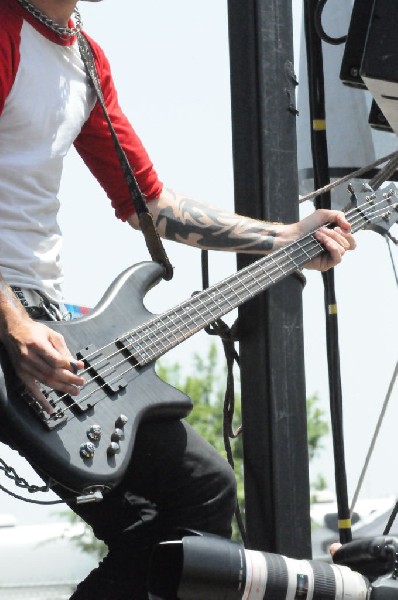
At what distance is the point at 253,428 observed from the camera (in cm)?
351

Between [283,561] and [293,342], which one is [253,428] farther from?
[283,561]

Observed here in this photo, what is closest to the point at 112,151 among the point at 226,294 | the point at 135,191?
the point at 135,191

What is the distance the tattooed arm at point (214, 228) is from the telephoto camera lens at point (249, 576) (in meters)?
0.93

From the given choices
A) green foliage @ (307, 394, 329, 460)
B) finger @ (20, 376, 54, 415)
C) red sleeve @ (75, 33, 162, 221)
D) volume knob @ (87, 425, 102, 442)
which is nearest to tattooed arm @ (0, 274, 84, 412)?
finger @ (20, 376, 54, 415)

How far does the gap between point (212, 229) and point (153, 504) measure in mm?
758

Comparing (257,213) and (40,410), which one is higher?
(257,213)

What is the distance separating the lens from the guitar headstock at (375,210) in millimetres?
3754

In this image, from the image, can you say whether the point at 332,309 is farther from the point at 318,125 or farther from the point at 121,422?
the point at 121,422

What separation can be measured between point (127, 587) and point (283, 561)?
451mm

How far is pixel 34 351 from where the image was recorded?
9.34 ft

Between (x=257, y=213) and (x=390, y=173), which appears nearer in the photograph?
(x=257, y=213)

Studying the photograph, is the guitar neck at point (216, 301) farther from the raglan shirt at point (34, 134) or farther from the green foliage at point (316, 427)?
the green foliage at point (316, 427)

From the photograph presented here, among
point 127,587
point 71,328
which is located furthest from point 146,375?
point 127,587

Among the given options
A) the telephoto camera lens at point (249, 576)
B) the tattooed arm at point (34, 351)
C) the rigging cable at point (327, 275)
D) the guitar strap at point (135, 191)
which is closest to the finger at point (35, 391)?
the tattooed arm at point (34, 351)
